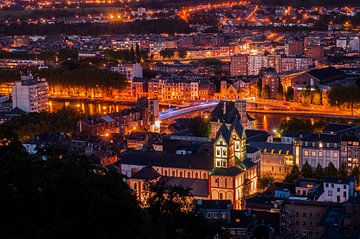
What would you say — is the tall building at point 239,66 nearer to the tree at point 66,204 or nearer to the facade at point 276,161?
the facade at point 276,161

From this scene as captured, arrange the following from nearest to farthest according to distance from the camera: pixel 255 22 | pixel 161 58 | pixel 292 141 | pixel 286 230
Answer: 1. pixel 286 230
2. pixel 292 141
3. pixel 161 58
4. pixel 255 22

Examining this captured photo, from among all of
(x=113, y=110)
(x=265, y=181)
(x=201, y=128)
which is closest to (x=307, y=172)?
(x=265, y=181)

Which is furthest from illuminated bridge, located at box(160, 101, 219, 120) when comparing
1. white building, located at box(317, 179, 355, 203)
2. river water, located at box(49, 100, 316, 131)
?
white building, located at box(317, 179, 355, 203)

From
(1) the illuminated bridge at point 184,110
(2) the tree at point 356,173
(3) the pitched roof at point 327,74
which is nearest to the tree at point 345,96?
(3) the pitched roof at point 327,74

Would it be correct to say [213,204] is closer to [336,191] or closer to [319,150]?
[336,191]

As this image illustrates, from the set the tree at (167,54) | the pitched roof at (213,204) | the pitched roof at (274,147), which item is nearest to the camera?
the pitched roof at (213,204)

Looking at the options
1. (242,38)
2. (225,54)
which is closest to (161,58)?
(225,54)

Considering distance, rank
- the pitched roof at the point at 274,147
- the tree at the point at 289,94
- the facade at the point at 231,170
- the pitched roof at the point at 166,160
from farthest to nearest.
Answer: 1. the tree at the point at 289,94
2. the pitched roof at the point at 274,147
3. the pitched roof at the point at 166,160
4. the facade at the point at 231,170

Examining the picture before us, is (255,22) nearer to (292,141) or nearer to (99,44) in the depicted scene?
(99,44)
